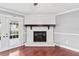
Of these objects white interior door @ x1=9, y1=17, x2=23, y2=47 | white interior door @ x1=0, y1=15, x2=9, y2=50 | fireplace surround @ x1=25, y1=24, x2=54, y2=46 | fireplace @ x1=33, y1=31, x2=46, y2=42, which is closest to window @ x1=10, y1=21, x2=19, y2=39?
white interior door @ x1=9, y1=17, x2=23, y2=47

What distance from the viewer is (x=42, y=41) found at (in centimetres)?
639

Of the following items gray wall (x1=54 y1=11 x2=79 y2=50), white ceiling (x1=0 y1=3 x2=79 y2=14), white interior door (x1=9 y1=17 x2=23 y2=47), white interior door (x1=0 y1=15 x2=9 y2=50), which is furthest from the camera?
white interior door (x1=9 y1=17 x2=23 y2=47)

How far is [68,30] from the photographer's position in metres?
5.20

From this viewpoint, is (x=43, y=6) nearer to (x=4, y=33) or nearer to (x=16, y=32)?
(x=4, y=33)

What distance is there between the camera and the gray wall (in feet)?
15.2

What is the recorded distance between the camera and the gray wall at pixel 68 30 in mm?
4623

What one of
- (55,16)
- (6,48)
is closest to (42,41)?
(55,16)

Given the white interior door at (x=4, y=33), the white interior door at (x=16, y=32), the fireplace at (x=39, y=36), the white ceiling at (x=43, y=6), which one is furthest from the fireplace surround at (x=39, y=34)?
the white ceiling at (x=43, y=6)

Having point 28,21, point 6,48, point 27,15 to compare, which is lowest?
point 6,48

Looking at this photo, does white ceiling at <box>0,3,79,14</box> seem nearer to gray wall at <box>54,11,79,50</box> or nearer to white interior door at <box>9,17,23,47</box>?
gray wall at <box>54,11,79,50</box>

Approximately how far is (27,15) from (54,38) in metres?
2.60

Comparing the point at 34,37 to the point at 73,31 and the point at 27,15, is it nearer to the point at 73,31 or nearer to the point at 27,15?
the point at 27,15

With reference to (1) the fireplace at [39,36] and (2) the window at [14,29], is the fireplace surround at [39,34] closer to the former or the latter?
(1) the fireplace at [39,36]

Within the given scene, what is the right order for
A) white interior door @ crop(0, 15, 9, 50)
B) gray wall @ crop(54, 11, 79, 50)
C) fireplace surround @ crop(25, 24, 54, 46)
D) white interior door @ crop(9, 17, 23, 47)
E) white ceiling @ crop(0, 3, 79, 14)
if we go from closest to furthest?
white ceiling @ crop(0, 3, 79, 14) → gray wall @ crop(54, 11, 79, 50) → white interior door @ crop(0, 15, 9, 50) → white interior door @ crop(9, 17, 23, 47) → fireplace surround @ crop(25, 24, 54, 46)
